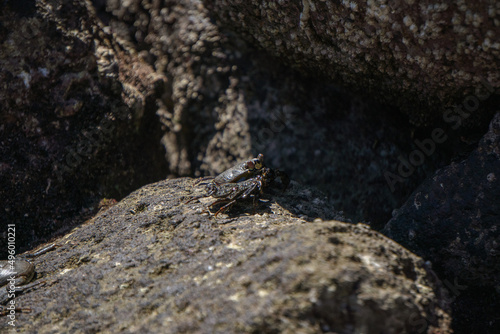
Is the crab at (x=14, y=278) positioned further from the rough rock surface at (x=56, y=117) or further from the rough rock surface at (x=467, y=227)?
the rough rock surface at (x=467, y=227)

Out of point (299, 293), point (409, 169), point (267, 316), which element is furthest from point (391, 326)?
point (409, 169)

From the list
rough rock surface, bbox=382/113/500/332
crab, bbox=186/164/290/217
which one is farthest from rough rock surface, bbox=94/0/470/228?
crab, bbox=186/164/290/217

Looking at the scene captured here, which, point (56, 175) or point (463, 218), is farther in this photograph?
point (56, 175)

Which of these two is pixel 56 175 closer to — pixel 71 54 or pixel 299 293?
pixel 71 54

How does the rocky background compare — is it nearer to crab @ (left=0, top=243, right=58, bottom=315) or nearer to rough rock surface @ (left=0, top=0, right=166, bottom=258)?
rough rock surface @ (left=0, top=0, right=166, bottom=258)

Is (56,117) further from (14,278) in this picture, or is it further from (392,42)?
(392,42)

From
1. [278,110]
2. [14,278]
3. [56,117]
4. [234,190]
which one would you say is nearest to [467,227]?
[234,190]
